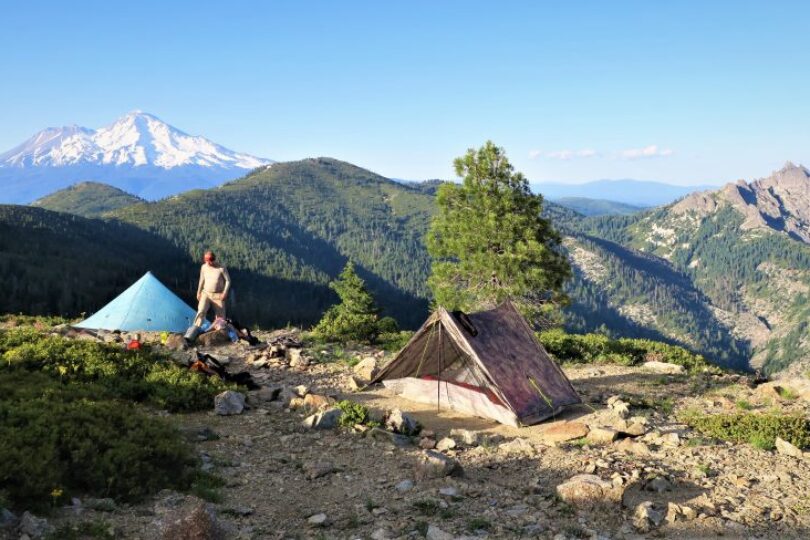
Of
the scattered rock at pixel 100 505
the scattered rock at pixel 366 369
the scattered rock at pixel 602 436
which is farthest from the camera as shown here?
the scattered rock at pixel 366 369

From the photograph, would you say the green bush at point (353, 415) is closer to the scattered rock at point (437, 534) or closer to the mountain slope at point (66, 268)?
the scattered rock at point (437, 534)

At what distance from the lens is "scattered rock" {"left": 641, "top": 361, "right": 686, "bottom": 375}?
67.2 ft

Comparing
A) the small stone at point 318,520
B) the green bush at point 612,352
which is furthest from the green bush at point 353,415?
the green bush at point 612,352

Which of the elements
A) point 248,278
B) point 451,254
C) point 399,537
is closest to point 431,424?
point 399,537

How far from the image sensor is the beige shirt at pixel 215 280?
19953 millimetres

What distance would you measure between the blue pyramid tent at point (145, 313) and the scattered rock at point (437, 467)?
631 inches

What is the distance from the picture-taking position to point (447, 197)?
27.6m

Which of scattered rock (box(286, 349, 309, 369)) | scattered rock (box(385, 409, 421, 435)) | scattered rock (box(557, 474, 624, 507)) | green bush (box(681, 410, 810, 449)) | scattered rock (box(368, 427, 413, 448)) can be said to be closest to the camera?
scattered rock (box(557, 474, 624, 507))

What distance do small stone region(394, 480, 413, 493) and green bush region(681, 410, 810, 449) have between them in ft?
24.0

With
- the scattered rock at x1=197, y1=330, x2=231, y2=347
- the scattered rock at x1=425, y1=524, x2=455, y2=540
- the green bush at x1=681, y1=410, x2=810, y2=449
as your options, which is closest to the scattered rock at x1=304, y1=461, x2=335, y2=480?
the scattered rock at x1=425, y1=524, x2=455, y2=540

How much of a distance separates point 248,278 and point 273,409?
17395 centimetres

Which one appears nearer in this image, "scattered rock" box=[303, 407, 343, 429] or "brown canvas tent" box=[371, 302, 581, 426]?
"scattered rock" box=[303, 407, 343, 429]

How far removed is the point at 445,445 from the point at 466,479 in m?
1.95

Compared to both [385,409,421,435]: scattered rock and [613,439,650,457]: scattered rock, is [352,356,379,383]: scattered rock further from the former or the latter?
[613,439,650,457]: scattered rock
